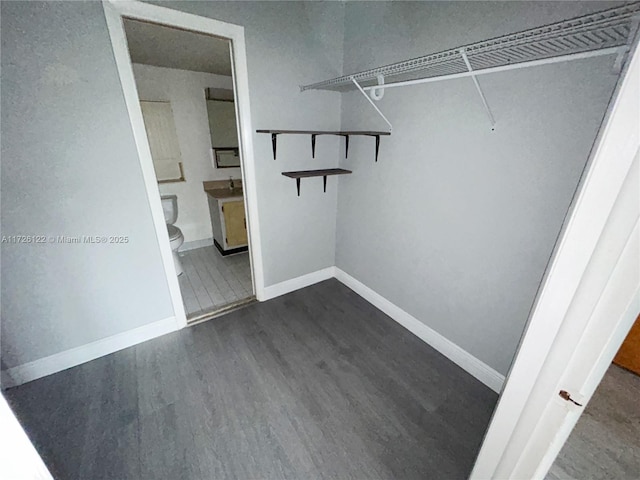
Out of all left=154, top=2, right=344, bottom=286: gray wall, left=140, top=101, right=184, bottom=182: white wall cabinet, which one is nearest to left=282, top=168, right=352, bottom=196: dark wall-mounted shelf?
left=154, top=2, right=344, bottom=286: gray wall

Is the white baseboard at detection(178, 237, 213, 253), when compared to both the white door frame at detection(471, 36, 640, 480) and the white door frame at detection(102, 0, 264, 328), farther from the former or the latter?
the white door frame at detection(471, 36, 640, 480)

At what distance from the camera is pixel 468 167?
150cm

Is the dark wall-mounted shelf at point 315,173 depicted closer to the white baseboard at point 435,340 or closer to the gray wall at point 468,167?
the gray wall at point 468,167

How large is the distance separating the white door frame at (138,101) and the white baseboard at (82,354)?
155mm

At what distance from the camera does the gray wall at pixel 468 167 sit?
3.76 feet

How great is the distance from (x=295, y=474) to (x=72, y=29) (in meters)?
2.40

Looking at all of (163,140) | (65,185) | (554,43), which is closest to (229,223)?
(163,140)

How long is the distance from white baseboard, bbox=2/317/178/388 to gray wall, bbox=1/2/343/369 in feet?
0.15

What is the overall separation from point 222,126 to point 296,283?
224cm

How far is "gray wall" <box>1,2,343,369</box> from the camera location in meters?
1.28

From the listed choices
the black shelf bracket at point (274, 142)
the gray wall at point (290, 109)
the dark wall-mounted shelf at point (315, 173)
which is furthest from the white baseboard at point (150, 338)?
the black shelf bracket at point (274, 142)

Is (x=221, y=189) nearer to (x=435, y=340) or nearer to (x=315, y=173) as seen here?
(x=315, y=173)

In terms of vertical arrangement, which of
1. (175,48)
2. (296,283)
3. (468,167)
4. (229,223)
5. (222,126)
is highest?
(175,48)

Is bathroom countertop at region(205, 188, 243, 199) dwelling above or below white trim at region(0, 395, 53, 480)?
below
